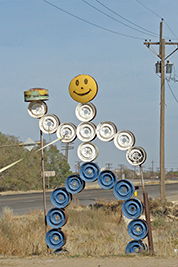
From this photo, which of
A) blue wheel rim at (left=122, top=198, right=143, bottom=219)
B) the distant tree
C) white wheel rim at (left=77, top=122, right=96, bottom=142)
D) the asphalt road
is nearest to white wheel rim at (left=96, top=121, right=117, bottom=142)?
white wheel rim at (left=77, top=122, right=96, bottom=142)

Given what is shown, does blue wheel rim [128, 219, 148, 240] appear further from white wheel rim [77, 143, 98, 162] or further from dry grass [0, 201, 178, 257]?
white wheel rim [77, 143, 98, 162]

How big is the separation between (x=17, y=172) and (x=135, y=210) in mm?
37314

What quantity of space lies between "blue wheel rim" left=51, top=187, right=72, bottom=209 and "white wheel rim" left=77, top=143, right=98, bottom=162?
107 centimetres

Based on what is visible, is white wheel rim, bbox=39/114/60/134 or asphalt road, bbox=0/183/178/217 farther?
asphalt road, bbox=0/183/178/217

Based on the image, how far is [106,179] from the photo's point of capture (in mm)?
12320

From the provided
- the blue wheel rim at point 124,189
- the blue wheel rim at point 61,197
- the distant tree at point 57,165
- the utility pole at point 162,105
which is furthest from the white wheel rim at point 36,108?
the distant tree at point 57,165

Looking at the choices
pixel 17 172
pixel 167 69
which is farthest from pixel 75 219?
pixel 17 172

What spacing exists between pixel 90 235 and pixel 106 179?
4117mm

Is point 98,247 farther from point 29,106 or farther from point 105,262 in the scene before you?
point 29,106

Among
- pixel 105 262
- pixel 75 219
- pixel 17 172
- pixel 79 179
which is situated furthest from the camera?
pixel 17 172

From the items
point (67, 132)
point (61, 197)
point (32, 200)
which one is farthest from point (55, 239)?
point (32, 200)

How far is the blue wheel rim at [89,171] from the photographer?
12.3 metres

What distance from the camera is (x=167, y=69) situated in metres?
27.1

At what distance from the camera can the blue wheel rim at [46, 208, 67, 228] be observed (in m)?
12.5
